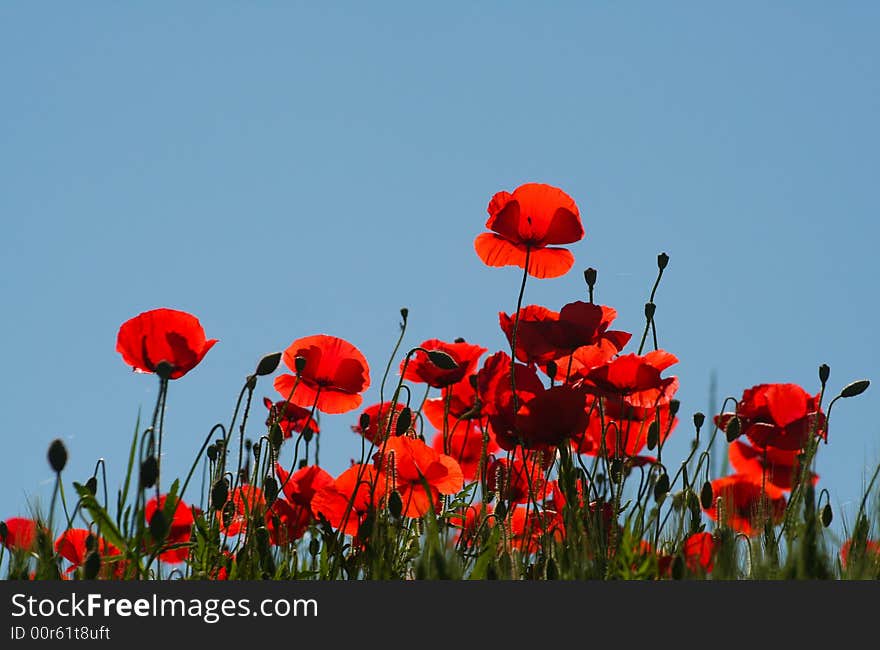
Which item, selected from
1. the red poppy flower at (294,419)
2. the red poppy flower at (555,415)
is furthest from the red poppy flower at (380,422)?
the red poppy flower at (555,415)

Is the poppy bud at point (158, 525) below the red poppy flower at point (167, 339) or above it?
below

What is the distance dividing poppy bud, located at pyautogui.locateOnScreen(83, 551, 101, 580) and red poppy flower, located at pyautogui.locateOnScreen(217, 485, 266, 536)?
391 mm

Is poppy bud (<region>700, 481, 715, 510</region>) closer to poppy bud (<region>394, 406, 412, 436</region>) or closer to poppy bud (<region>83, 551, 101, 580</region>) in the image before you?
poppy bud (<region>394, 406, 412, 436</region>)

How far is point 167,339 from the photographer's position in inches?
95.9

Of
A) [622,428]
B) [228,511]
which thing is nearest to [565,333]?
[622,428]

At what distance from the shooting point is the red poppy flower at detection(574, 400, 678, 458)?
2.75 meters

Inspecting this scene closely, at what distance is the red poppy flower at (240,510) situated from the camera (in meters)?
2.44

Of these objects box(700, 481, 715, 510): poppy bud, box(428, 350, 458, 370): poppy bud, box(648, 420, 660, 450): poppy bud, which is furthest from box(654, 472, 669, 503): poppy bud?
box(428, 350, 458, 370): poppy bud

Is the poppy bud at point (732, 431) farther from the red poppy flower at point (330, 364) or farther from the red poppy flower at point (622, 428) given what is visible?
the red poppy flower at point (330, 364)

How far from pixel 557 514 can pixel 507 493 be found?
15 cm

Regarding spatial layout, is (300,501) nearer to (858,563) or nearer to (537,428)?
(537,428)

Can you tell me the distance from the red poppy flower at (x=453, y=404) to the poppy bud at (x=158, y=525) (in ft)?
3.59

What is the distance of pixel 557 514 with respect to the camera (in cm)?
270

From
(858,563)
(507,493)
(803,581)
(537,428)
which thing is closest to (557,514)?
(507,493)
